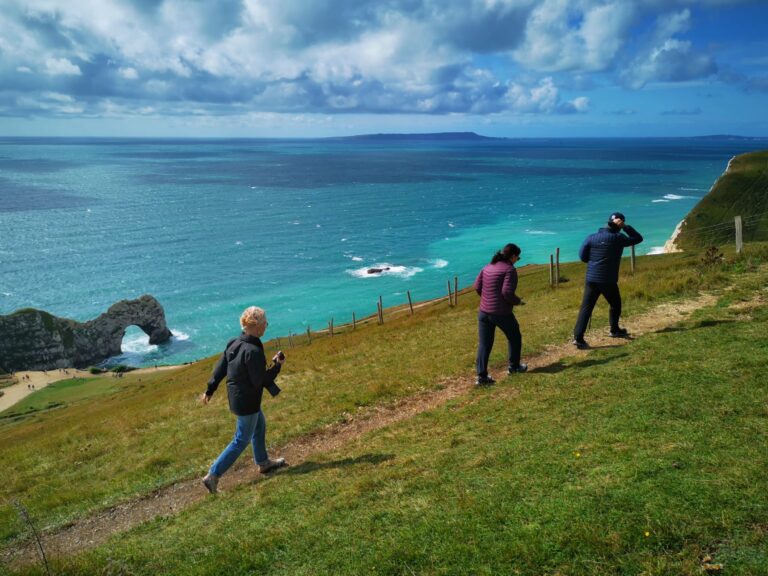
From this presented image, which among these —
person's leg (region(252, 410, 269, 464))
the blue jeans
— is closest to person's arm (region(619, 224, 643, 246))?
person's leg (region(252, 410, 269, 464))

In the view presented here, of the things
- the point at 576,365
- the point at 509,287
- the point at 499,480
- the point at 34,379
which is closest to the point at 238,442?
the point at 499,480

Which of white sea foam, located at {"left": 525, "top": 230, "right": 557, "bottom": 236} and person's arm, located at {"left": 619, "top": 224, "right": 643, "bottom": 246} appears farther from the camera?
white sea foam, located at {"left": 525, "top": 230, "right": 557, "bottom": 236}

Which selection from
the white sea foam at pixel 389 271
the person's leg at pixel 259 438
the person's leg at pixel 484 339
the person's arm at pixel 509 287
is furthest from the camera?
the white sea foam at pixel 389 271

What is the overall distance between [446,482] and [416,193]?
7270 inches

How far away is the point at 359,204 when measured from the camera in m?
168

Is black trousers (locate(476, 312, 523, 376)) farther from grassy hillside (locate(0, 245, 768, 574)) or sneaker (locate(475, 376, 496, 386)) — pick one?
grassy hillside (locate(0, 245, 768, 574))

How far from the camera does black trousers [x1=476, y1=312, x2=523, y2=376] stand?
11.9 metres

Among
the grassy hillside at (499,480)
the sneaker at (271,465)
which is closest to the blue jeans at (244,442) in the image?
the sneaker at (271,465)

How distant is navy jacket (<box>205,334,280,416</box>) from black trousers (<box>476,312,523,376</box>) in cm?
514

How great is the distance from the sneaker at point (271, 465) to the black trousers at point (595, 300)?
8195 millimetres

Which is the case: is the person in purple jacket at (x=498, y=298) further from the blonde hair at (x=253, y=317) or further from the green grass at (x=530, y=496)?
the blonde hair at (x=253, y=317)

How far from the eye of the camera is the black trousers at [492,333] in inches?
469

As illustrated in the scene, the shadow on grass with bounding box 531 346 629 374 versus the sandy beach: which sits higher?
the shadow on grass with bounding box 531 346 629 374

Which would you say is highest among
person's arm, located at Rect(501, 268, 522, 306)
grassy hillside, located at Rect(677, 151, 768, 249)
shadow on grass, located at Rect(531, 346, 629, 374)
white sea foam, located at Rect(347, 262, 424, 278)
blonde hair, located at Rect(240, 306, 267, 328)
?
blonde hair, located at Rect(240, 306, 267, 328)
